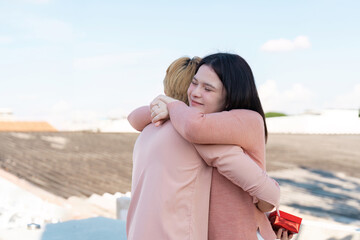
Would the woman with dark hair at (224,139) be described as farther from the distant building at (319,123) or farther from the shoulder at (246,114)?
the distant building at (319,123)

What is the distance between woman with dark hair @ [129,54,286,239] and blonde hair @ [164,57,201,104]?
0.45 ft

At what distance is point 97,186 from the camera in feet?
21.4

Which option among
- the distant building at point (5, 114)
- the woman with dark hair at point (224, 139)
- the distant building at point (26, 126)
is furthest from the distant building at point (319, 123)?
the woman with dark hair at point (224, 139)

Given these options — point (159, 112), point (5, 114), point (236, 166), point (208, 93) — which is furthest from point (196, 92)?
point (5, 114)

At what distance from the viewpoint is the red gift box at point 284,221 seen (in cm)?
179

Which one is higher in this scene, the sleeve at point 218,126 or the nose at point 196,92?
the nose at point 196,92

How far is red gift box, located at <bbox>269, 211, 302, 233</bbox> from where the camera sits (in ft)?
5.86

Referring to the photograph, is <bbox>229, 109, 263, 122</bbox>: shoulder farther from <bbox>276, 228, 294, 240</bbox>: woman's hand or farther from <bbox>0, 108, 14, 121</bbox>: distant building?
<bbox>0, 108, 14, 121</bbox>: distant building

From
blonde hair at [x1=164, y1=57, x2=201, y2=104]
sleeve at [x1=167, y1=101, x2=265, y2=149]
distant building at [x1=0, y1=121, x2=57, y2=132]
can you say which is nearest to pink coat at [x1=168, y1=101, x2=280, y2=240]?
sleeve at [x1=167, y1=101, x2=265, y2=149]

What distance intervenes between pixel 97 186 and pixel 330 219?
140 inches

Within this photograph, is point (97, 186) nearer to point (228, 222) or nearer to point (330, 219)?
point (330, 219)

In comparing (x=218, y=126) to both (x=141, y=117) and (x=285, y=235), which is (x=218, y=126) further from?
(x=285, y=235)

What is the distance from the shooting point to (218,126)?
4.56ft

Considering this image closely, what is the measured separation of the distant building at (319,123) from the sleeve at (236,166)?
63.9ft
